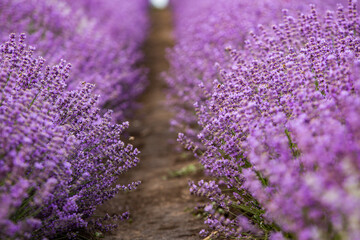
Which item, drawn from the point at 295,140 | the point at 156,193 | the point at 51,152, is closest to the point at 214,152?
the point at 295,140

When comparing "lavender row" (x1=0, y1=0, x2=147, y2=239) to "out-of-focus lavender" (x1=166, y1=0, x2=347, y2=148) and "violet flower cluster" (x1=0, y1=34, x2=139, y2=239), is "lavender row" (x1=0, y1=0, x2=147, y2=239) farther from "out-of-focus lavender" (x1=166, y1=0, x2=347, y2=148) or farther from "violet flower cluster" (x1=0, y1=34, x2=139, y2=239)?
"out-of-focus lavender" (x1=166, y1=0, x2=347, y2=148)

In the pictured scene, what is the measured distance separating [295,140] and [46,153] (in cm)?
123

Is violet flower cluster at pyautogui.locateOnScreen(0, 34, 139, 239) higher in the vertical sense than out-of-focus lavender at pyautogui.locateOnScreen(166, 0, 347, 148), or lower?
lower

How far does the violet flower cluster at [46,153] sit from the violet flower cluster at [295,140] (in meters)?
0.66

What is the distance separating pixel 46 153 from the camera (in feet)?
A: 6.18

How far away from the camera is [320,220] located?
56.6 inches

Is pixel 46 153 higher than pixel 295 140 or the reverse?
higher

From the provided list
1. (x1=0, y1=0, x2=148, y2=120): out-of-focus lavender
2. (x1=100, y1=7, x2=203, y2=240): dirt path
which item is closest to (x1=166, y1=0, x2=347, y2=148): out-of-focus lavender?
(x1=100, y1=7, x2=203, y2=240): dirt path

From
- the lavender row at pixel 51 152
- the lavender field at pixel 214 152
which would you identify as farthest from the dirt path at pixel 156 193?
the lavender row at pixel 51 152

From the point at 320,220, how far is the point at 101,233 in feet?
5.19

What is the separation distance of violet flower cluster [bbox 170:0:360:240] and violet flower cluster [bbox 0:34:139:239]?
2.17 ft

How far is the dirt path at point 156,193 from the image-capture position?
265cm

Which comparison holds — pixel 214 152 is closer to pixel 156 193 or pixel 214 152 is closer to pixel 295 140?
pixel 295 140

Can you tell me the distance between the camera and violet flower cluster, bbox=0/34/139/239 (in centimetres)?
170
